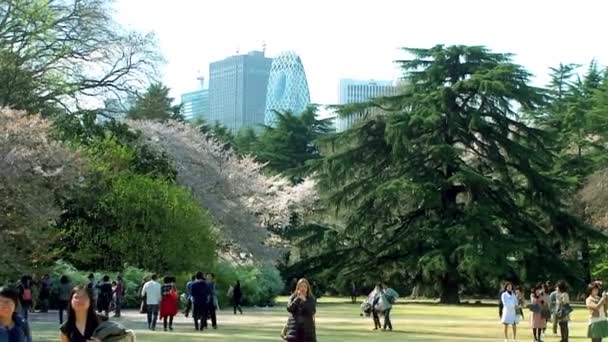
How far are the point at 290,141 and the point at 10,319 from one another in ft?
253

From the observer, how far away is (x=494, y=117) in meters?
55.9

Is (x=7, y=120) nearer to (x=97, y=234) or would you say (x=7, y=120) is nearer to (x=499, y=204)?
(x=97, y=234)

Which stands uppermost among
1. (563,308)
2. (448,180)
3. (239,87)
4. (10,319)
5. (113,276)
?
(239,87)

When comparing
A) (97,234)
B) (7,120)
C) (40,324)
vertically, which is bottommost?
(40,324)

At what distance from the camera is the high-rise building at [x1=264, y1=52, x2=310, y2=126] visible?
177m

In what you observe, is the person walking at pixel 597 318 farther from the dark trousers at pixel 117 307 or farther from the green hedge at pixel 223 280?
the green hedge at pixel 223 280

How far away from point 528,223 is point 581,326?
904 inches

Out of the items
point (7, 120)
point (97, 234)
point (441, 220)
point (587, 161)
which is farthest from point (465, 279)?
point (7, 120)

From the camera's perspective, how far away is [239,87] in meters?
191

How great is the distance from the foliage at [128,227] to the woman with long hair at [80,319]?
115 ft

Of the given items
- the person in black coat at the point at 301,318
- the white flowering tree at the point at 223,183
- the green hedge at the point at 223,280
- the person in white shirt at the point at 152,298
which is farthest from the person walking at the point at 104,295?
the white flowering tree at the point at 223,183

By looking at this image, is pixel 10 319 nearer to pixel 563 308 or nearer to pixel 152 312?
pixel 563 308

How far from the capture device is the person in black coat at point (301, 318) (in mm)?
13625

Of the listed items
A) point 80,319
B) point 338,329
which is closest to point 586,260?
point 338,329
